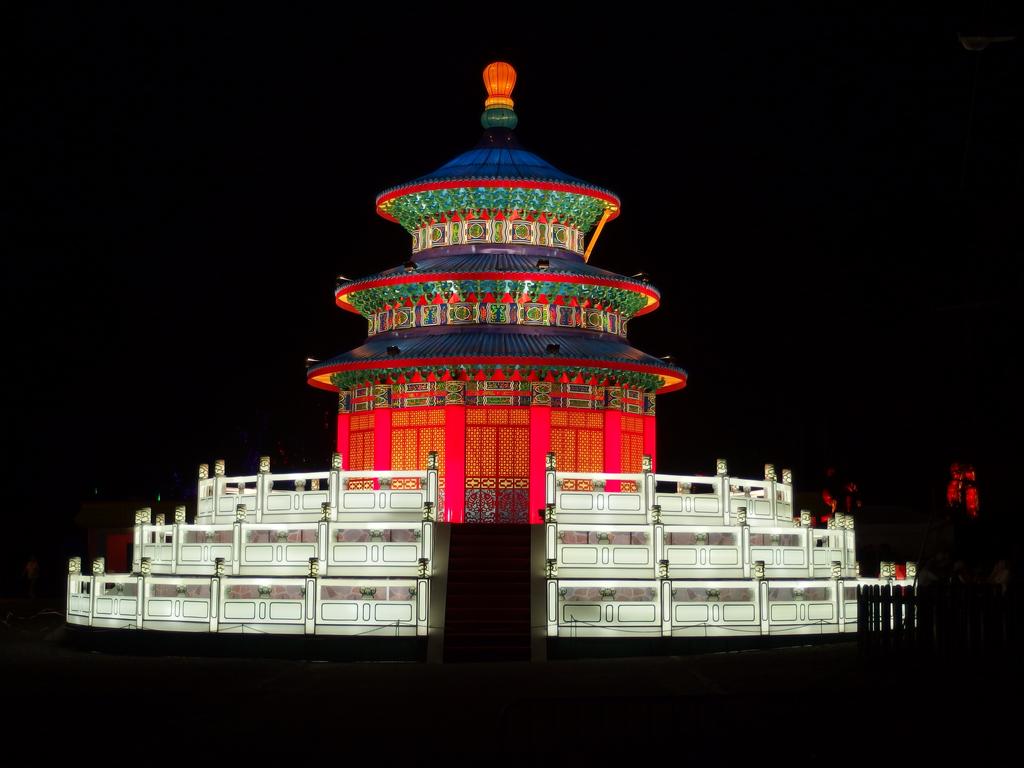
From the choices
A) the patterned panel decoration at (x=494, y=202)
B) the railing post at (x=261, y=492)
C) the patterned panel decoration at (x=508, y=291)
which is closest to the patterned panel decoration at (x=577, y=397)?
the patterned panel decoration at (x=508, y=291)

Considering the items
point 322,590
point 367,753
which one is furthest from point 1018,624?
point 322,590

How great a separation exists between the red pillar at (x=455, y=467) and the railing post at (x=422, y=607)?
7.03 metres

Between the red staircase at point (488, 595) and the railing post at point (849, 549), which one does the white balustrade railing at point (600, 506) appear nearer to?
the red staircase at point (488, 595)

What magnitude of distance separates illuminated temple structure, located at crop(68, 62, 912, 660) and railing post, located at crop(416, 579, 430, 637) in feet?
0.13

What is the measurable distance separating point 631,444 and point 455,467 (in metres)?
4.68

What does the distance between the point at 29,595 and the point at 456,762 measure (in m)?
36.1

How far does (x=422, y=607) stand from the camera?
2339 centimetres

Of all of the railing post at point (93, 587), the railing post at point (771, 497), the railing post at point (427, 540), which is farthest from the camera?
the railing post at point (771, 497)

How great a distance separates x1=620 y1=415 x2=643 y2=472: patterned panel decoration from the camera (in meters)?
32.5

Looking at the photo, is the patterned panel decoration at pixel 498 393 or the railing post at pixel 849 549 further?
the patterned panel decoration at pixel 498 393

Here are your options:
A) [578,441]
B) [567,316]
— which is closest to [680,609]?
[578,441]

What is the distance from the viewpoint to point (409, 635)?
23.3m

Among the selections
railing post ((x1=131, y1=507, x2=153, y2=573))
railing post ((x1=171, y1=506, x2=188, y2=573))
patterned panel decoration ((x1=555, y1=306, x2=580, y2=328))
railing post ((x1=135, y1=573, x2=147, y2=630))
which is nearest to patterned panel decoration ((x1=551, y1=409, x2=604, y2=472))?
patterned panel decoration ((x1=555, y1=306, x2=580, y2=328))

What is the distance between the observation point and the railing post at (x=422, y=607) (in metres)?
23.3
